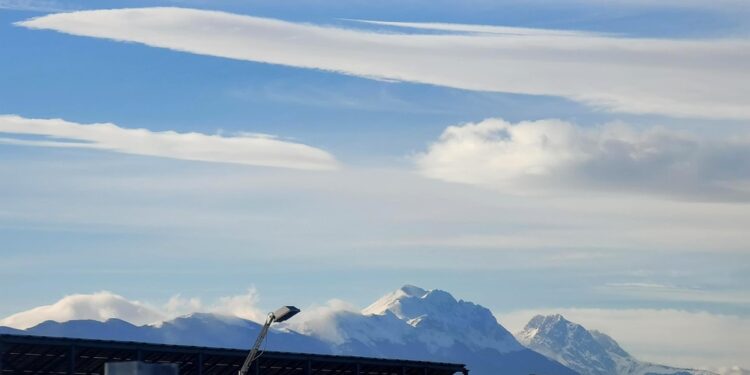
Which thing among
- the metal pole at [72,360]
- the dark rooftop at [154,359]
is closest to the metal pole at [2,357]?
the dark rooftop at [154,359]

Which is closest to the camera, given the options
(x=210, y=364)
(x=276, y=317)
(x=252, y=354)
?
(x=276, y=317)

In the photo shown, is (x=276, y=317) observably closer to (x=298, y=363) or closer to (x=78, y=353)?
(x=78, y=353)

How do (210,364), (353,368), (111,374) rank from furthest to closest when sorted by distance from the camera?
(353,368) < (210,364) < (111,374)

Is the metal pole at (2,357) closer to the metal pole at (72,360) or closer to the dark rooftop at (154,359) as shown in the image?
the dark rooftop at (154,359)

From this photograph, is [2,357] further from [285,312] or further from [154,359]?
[285,312]

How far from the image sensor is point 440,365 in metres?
150

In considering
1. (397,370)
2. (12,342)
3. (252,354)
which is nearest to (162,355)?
(12,342)

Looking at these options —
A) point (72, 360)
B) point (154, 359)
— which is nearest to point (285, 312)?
point (72, 360)

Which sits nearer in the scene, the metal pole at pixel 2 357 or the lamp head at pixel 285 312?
the lamp head at pixel 285 312

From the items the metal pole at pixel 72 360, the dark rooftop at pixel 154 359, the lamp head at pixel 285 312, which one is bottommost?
the lamp head at pixel 285 312

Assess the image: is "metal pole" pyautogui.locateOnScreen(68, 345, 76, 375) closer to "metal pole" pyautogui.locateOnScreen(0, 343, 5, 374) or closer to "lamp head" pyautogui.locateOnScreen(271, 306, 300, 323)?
"metal pole" pyautogui.locateOnScreen(0, 343, 5, 374)

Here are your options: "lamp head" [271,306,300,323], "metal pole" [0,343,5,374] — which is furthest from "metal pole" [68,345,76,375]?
"lamp head" [271,306,300,323]

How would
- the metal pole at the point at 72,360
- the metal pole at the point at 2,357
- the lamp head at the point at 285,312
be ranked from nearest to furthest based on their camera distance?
the lamp head at the point at 285,312, the metal pole at the point at 2,357, the metal pole at the point at 72,360

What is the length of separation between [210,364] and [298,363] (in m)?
9.07
